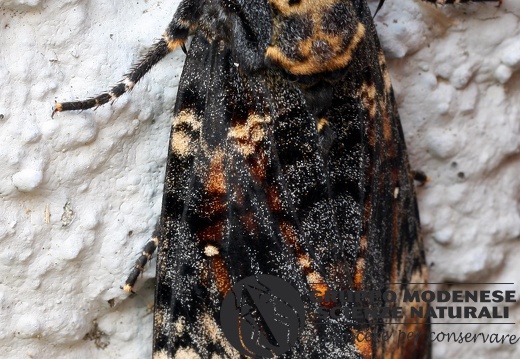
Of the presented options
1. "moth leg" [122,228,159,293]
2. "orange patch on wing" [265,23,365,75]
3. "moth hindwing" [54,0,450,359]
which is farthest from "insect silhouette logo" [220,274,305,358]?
"orange patch on wing" [265,23,365,75]

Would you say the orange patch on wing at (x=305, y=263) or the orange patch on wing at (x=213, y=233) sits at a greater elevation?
the orange patch on wing at (x=213, y=233)

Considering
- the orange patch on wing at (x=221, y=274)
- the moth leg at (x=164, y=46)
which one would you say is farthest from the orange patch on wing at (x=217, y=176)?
the moth leg at (x=164, y=46)

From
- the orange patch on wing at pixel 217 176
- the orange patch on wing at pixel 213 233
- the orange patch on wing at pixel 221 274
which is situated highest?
the orange patch on wing at pixel 217 176

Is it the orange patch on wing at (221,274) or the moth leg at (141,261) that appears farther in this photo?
the moth leg at (141,261)

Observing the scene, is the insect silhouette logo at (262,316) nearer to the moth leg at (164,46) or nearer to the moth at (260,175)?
the moth at (260,175)

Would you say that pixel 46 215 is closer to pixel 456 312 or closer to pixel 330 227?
pixel 330 227

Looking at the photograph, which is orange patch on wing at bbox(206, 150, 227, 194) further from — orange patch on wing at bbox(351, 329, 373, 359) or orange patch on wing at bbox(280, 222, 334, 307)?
orange patch on wing at bbox(351, 329, 373, 359)

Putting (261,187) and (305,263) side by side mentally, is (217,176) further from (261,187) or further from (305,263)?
(305,263)

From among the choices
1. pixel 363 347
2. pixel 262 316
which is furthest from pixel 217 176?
pixel 363 347
